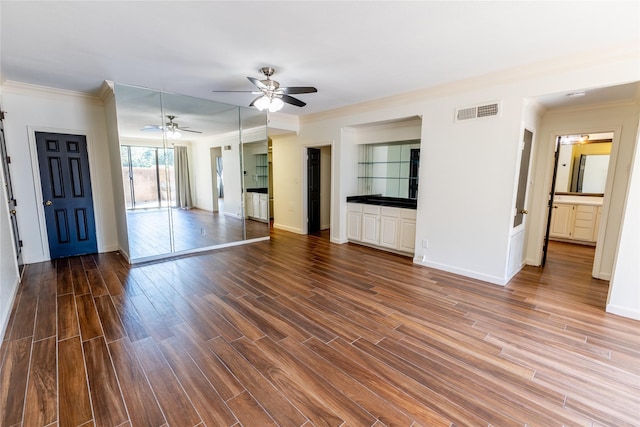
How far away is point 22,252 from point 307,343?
191 inches

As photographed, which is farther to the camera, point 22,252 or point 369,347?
point 22,252

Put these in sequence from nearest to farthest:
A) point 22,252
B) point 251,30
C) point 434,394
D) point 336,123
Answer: point 434,394 → point 251,30 → point 22,252 → point 336,123

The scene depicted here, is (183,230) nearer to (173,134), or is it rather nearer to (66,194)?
(173,134)

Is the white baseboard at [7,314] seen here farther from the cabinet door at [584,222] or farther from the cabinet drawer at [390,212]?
the cabinet door at [584,222]

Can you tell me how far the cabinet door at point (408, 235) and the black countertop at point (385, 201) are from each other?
0.91 ft

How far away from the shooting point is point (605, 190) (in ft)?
12.4

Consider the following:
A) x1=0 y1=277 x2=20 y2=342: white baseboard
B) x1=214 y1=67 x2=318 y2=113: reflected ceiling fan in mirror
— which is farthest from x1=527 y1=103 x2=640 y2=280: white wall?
x1=0 y1=277 x2=20 y2=342: white baseboard

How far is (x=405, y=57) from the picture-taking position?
10.00 feet

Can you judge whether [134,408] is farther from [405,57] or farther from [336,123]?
[336,123]

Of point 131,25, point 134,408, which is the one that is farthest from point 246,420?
point 131,25

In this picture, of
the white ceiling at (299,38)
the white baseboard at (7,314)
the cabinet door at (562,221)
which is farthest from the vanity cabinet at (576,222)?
the white baseboard at (7,314)

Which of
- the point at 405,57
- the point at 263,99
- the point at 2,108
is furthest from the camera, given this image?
the point at 2,108

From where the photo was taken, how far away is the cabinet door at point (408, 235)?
4.73 meters

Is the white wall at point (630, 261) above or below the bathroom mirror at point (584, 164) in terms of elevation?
below
